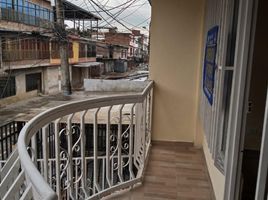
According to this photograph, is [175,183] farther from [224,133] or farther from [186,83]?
[186,83]

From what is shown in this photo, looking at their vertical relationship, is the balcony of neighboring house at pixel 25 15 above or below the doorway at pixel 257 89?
above

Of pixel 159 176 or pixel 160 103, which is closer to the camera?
pixel 159 176

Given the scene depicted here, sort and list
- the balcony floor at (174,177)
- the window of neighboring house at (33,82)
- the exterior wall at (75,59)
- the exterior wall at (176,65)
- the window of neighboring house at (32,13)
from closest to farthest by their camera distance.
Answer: the balcony floor at (174,177) < the exterior wall at (176,65) < the window of neighboring house at (32,13) < the window of neighboring house at (33,82) < the exterior wall at (75,59)

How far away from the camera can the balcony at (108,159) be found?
129 centimetres

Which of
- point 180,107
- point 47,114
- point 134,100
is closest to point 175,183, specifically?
point 134,100

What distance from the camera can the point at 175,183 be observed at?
237cm

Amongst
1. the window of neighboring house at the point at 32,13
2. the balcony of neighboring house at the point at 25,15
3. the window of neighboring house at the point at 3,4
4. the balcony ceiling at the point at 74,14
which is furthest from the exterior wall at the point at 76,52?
the window of neighboring house at the point at 3,4

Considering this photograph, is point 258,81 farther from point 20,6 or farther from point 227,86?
point 20,6

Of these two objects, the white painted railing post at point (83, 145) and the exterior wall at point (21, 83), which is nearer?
the white painted railing post at point (83, 145)

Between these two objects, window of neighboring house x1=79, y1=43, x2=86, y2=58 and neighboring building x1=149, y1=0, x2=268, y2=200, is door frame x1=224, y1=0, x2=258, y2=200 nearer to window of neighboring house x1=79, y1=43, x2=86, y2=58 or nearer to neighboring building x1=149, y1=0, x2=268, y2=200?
neighboring building x1=149, y1=0, x2=268, y2=200

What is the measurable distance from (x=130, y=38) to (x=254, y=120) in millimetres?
8605

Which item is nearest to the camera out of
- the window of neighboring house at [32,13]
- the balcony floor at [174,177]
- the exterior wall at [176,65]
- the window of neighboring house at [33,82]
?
the balcony floor at [174,177]

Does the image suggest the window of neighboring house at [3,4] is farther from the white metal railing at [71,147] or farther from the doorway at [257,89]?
the doorway at [257,89]

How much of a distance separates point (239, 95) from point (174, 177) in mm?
1275
